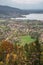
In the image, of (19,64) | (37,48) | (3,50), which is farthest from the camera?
(3,50)

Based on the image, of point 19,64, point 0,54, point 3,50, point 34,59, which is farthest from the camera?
point 3,50

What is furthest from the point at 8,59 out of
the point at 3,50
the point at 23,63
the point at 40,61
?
the point at 3,50

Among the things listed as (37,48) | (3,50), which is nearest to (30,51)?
(37,48)

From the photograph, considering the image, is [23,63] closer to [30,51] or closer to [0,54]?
[30,51]

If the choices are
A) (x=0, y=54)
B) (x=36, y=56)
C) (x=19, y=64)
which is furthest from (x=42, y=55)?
(x=0, y=54)

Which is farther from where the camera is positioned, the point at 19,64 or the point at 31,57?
the point at 31,57

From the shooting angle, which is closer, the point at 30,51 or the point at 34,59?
the point at 34,59

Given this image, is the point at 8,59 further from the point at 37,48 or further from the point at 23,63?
the point at 37,48

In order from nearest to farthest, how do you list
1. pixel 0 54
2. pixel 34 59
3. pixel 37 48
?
pixel 34 59
pixel 37 48
pixel 0 54

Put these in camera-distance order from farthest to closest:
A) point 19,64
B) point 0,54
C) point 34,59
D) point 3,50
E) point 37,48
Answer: point 3,50, point 0,54, point 37,48, point 34,59, point 19,64
